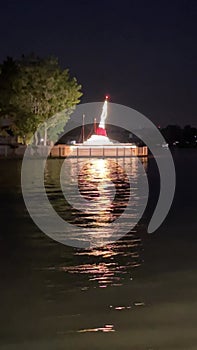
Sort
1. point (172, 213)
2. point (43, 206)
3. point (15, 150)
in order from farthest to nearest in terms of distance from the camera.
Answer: point (15, 150), point (43, 206), point (172, 213)

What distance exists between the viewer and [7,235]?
14.2m

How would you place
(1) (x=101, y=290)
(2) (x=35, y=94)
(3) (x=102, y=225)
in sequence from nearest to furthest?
(1) (x=101, y=290)
(3) (x=102, y=225)
(2) (x=35, y=94)

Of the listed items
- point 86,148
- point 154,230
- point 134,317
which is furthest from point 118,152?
point 134,317

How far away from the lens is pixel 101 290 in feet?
29.8

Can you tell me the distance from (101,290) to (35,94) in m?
60.0

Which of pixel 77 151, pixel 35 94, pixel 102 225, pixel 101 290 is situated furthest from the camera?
pixel 77 151

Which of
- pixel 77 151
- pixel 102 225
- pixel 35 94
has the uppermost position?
pixel 35 94

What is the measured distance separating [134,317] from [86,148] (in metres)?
68.3

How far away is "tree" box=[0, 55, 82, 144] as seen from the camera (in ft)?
222

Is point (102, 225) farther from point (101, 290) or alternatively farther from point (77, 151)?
point (77, 151)

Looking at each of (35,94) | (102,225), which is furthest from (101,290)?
(35,94)

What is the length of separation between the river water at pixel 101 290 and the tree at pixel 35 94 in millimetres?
52469

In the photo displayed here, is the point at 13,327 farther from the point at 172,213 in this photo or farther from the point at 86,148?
the point at 86,148

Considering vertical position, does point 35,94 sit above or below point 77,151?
above
